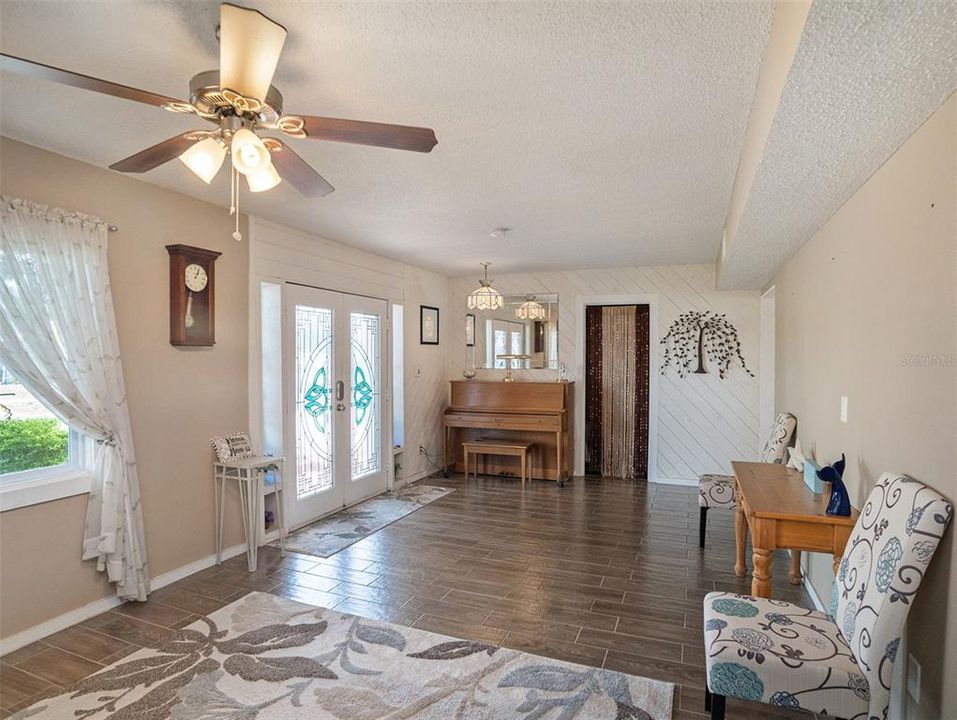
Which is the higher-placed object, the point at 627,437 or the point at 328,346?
the point at 328,346

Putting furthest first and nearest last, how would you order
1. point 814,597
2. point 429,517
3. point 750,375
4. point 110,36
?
point 750,375, point 429,517, point 814,597, point 110,36

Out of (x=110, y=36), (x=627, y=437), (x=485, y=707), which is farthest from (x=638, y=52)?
(x=627, y=437)

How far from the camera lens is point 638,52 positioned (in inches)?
71.9

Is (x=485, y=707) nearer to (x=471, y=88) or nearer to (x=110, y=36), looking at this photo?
(x=471, y=88)

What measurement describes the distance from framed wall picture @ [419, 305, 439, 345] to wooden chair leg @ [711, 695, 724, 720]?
5018mm

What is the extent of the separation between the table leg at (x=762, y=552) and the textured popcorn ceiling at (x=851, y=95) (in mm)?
1470

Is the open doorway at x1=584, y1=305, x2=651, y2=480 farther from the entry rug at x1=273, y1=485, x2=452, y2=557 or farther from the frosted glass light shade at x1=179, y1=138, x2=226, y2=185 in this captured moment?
the frosted glass light shade at x1=179, y1=138, x2=226, y2=185

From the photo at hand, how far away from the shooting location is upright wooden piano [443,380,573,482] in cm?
623

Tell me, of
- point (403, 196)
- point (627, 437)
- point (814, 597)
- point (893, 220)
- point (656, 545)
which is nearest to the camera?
point (893, 220)

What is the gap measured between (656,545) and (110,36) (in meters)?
4.25

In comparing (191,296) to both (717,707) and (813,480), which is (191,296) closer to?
(717,707)

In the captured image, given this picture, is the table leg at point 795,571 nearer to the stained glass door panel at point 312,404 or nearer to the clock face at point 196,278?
the stained glass door panel at point 312,404

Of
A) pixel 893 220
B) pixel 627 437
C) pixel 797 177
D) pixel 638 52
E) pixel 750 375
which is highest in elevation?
pixel 638 52

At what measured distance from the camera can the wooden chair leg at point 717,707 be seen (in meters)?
1.81
